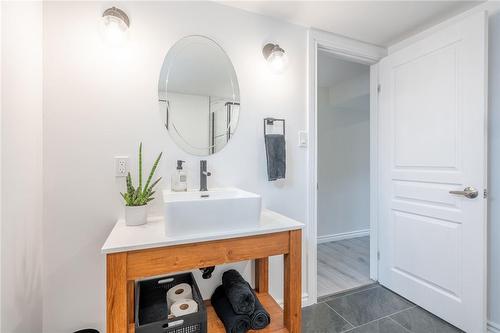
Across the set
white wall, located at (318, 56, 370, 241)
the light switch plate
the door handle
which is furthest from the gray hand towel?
white wall, located at (318, 56, 370, 241)

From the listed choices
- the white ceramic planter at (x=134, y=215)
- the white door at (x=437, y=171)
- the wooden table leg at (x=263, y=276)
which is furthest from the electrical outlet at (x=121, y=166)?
the white door at (x=437, y=171)

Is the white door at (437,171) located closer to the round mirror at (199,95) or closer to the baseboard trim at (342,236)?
the baseboard trim at (342,236)

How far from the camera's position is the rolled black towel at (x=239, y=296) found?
1.31 m

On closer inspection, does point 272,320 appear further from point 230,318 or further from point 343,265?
point 343,265

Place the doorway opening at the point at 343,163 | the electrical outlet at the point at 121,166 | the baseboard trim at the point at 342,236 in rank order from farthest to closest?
1. the baseboard trim at the point at 342,236
2. the doorway opening at the point at 343,163
3. the electrical outlet at the point at 121,166

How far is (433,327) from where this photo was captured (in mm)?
1652

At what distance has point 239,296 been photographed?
133 centimetres

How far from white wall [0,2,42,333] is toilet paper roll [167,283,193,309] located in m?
0.61

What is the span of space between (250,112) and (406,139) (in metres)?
1.29

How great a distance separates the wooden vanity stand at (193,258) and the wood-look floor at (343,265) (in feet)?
3.08

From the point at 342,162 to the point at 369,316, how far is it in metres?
2.16

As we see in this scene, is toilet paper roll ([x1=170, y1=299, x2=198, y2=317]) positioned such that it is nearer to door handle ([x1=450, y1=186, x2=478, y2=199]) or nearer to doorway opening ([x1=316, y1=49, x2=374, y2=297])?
door handle ([x1=450, y1=186, x2=478, y2=199])

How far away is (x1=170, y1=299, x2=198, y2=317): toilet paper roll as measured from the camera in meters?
1.22

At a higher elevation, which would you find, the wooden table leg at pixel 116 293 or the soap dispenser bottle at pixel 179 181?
the soap dispenser bottle at pixel 179 181
